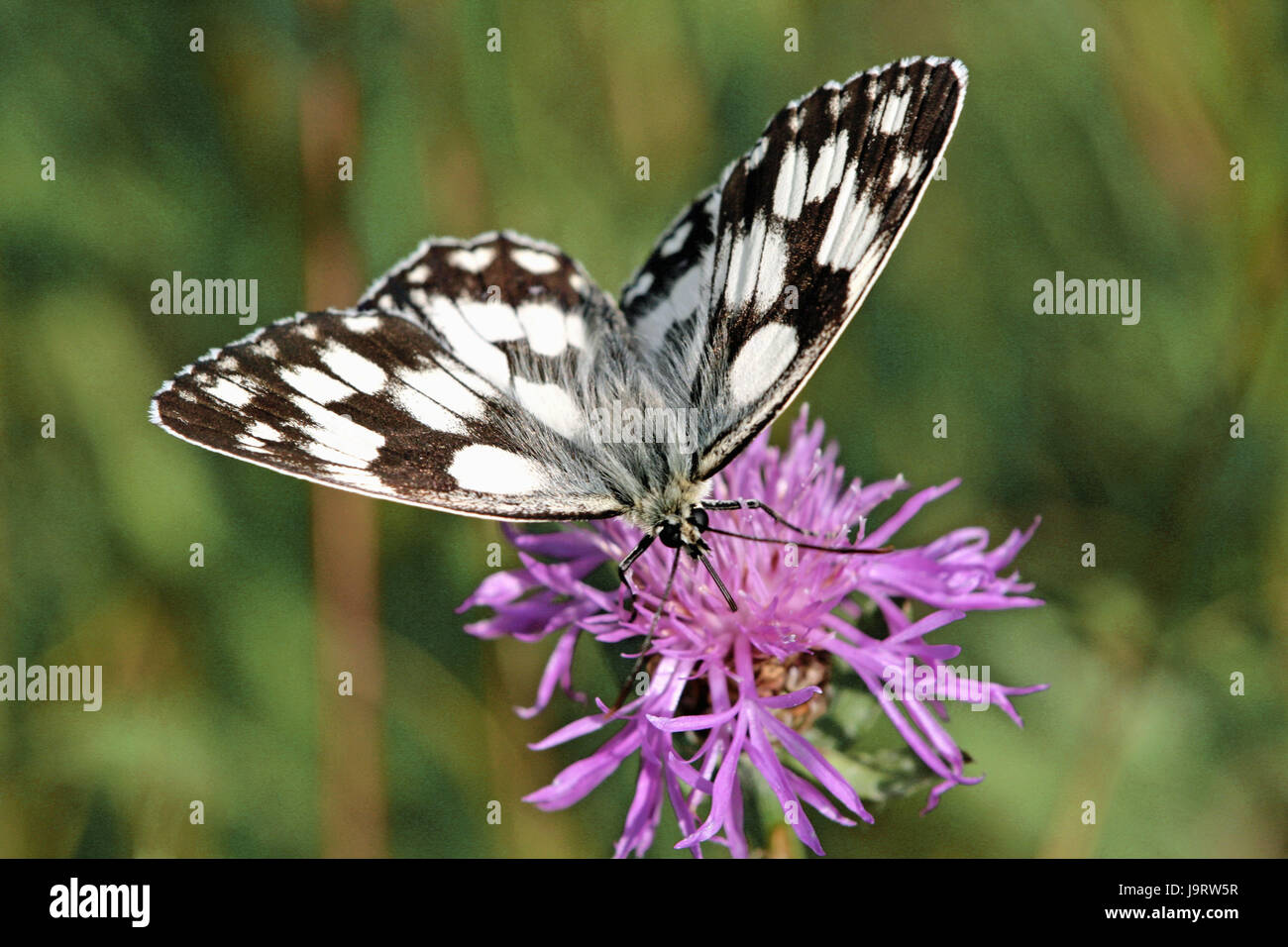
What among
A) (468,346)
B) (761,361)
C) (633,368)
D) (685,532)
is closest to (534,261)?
(468,346)

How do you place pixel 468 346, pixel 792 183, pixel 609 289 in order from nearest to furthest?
pixel 792 183
pixel 468 346
pixel 609 289

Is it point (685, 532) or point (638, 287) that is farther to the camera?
point (638, 287)

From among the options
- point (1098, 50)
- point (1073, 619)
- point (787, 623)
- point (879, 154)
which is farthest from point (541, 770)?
point (1098, 50)

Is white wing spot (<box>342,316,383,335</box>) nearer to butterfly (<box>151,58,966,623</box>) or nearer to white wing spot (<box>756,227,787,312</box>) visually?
butterfly (<box>151,58,966,623</box>)

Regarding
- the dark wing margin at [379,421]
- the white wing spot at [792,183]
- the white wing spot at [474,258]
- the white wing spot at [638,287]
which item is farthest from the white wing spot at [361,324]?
the white wing spot at [792,183]


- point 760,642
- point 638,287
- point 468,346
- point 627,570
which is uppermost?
point 638,287

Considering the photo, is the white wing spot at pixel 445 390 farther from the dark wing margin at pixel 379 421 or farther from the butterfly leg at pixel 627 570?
the butterfly leg at pixel 627 570

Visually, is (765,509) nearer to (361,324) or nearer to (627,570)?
(627,570)
